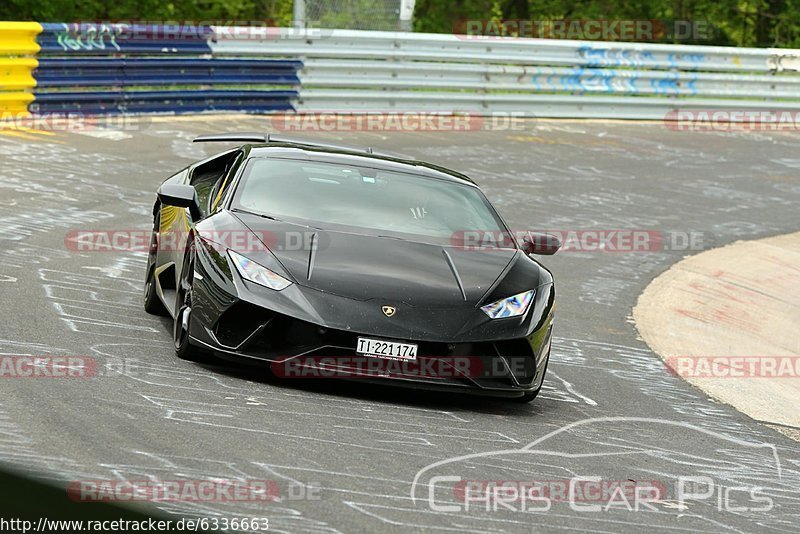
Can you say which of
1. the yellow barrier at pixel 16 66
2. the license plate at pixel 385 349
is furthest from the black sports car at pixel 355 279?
the yellow barrier at pixel 16 66

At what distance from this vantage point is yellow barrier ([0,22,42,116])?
1661cm

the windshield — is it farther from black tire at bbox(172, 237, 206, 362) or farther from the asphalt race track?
the asphalt race track

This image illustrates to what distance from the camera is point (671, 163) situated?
64.8ft

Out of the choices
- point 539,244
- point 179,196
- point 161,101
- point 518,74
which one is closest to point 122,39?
point 161,101

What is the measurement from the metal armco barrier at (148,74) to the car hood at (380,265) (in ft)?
35.3

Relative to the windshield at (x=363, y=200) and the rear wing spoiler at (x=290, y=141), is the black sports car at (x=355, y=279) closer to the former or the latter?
the windshield at (x=363, y=200)

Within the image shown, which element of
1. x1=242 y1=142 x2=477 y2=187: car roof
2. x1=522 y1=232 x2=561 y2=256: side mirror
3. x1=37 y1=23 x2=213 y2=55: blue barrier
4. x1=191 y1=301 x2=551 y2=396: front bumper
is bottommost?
x1=191 y1=301 x2=551 y2=396: front bumper

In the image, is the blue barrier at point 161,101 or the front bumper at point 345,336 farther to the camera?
the blue barrier at point 161,101

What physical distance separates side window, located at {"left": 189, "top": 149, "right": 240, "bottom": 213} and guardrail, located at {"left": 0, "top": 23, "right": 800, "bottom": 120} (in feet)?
28.6

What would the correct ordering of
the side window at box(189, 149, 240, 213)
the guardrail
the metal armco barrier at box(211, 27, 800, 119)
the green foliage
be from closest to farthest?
the side window at box(189, 149, 240, 213) → the guardrail → the metal armco barrier at box(211, 27, 800, 119) → the green foliage

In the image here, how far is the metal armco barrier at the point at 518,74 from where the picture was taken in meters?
20.3

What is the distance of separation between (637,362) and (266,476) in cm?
455

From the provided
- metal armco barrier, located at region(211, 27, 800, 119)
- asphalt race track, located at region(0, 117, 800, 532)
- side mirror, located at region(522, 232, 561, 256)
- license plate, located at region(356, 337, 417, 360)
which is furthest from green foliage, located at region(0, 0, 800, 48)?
license plate, located at region(356, 337, 417, 360)

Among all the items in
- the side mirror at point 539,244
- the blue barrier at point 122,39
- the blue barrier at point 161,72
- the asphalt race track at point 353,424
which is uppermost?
the blue barrier at point 122,39
